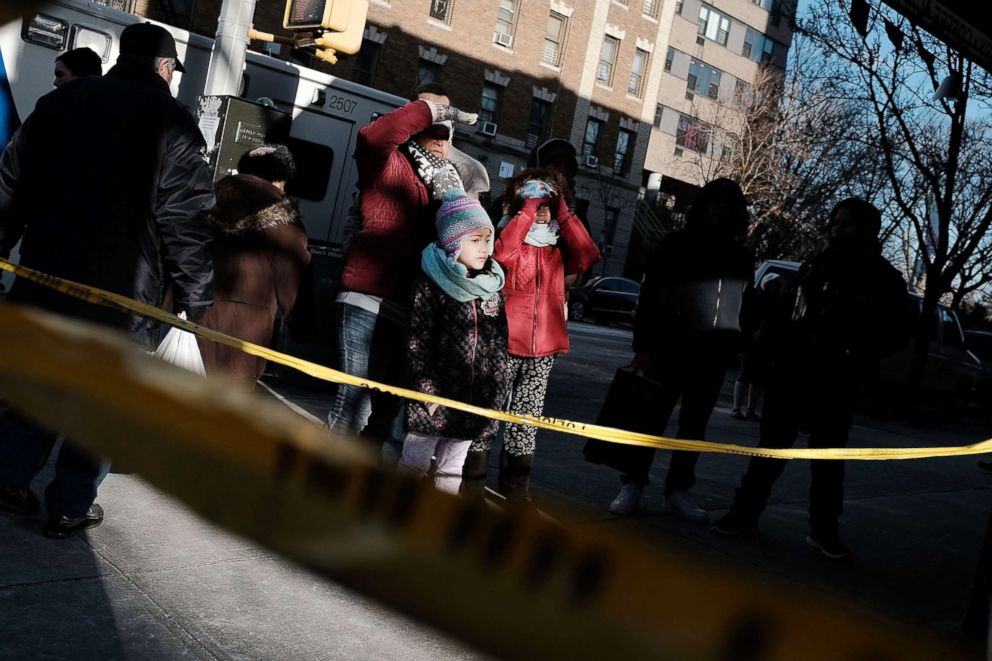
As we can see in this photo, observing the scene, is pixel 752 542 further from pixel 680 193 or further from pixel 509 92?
pixel 680 193

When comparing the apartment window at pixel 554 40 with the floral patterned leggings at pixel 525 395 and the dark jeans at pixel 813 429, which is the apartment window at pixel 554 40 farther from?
the floral patterned leggings at pixel 525 395

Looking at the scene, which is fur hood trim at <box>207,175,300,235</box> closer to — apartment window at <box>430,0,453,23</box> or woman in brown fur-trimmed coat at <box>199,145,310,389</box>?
woman in brown fur-trimmed coat at <box>199,145,310,389</box>

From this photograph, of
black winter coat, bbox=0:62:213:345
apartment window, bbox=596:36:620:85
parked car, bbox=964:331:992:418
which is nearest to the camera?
black winter coat, bbox=0:62:213:345

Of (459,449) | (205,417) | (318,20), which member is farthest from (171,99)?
(318,20)

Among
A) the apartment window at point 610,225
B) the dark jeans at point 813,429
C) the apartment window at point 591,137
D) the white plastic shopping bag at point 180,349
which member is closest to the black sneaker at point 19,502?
the white plastic shopping bag at point 180,349

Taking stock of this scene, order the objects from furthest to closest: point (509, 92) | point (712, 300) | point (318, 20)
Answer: point (509, 92)
point (318, 20)
point (712, 300)

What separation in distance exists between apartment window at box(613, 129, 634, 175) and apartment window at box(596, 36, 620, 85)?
2145 millimetres

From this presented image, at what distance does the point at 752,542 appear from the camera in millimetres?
5254

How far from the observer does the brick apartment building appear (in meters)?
29.7

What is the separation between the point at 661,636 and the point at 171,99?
3.01 metres

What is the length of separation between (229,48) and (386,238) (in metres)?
4.42

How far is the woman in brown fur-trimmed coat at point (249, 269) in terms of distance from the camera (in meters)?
4.37

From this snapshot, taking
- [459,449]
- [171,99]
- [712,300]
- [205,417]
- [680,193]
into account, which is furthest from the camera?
[680,193]

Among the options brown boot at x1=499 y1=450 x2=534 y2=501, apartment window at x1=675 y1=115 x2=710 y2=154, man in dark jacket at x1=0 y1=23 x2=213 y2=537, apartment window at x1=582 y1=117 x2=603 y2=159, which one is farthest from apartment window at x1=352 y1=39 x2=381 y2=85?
man in dark jacket at x1=0 y1=23 x2=213 y2=537
